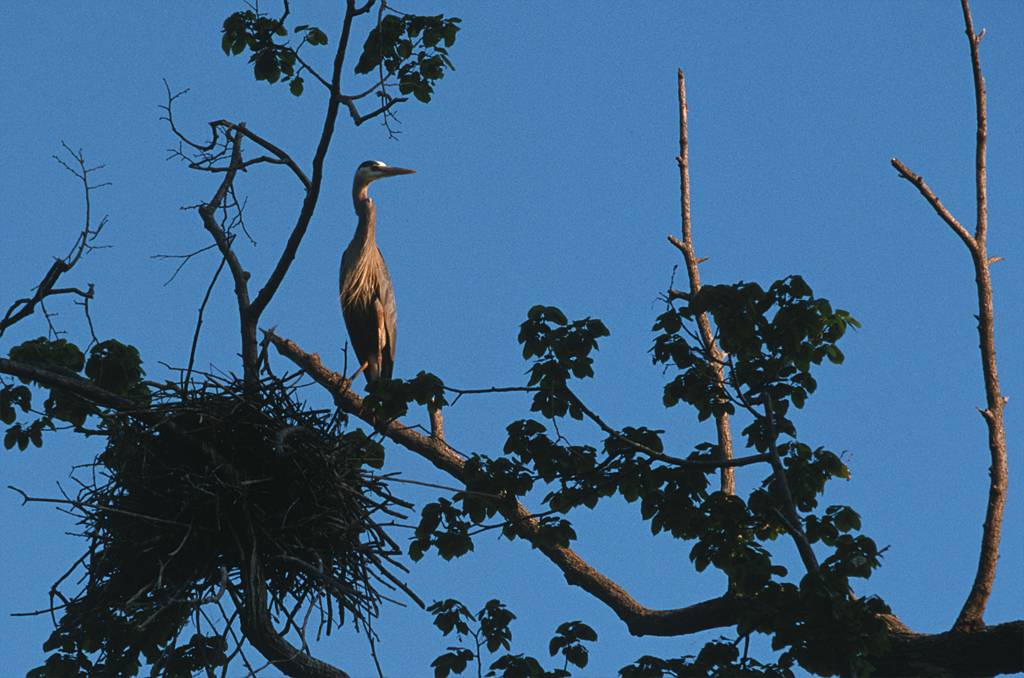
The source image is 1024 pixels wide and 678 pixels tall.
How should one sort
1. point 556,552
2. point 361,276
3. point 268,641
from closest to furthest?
point 268,641, point 556,552, point 361,276

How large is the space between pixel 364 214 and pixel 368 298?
0.69m

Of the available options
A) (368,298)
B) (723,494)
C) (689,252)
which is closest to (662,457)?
(723,494)

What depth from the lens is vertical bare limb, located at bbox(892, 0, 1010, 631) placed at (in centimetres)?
603

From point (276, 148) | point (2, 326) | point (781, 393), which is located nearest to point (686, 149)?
point (781, 393)

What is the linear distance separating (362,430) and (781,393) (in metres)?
1.93

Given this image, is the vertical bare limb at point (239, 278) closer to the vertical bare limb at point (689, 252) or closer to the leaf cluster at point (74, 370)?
the leaf cluster at point (74, 370)

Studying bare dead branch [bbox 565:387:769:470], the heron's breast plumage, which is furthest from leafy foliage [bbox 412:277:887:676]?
the heron's breast plumage

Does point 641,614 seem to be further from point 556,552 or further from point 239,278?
point 239,278

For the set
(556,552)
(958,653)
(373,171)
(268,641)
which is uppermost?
(373,171)

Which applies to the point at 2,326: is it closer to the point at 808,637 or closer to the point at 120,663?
the point at 120,663

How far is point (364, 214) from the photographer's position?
1000 cm

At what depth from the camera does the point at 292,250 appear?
5.62 m

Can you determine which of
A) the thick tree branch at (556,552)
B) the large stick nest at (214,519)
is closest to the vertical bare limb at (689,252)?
the thick tree branch at (556,552)

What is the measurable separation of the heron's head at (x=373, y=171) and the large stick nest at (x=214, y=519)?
4.71m
